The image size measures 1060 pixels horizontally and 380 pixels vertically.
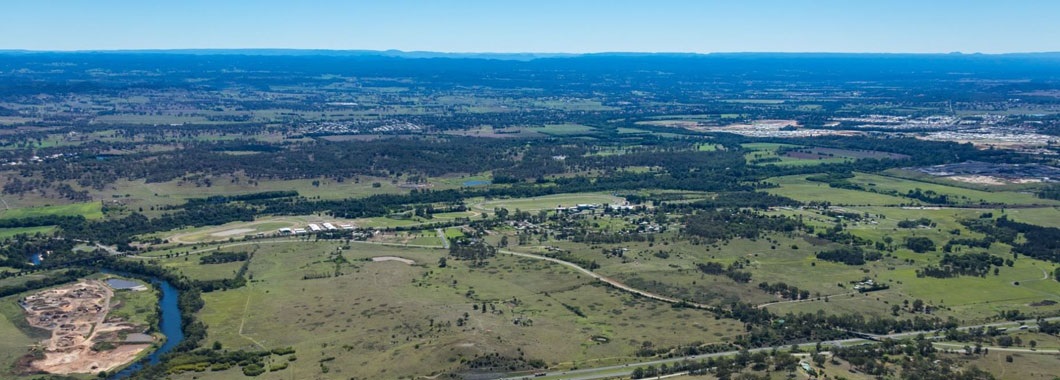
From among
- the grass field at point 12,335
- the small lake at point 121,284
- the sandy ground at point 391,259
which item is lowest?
the sandy ground at point 391,259

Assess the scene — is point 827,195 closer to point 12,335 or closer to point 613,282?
point 613,282

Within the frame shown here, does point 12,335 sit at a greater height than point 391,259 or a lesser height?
greater

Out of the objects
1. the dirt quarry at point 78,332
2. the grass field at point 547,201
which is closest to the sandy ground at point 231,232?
the dirt quarry at point 78,332

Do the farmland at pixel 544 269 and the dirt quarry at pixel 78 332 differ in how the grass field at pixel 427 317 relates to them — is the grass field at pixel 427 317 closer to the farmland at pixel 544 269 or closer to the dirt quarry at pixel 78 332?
the farmland at pixel 544 269

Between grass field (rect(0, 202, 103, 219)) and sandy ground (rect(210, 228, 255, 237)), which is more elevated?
grass field (rect(0, 202, 103, 219))

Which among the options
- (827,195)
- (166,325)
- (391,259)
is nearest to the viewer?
(166,325)

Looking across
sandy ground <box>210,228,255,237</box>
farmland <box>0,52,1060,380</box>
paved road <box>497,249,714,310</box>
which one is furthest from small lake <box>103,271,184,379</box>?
paved road <box>497,249,714,310</box>

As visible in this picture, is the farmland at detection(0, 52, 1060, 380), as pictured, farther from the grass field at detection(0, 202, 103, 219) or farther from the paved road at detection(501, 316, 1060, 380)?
the grass field at detection(0, 202, 103, 219)

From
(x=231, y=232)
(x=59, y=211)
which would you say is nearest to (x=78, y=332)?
(x=231, y=232)

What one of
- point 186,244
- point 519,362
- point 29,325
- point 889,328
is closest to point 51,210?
point 186,244
